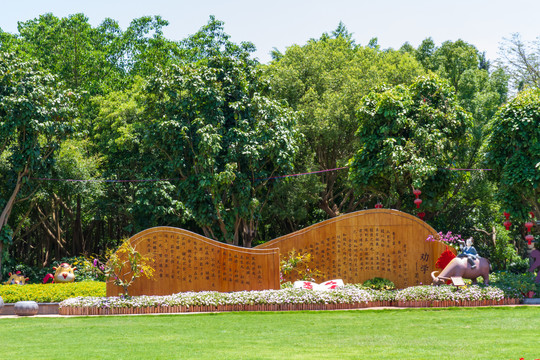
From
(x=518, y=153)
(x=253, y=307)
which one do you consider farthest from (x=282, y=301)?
(x=518, y=153)

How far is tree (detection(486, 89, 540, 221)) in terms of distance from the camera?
1602 cm

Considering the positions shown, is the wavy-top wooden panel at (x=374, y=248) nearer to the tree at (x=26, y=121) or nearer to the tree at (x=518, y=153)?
the tree at (x=518, y=153)

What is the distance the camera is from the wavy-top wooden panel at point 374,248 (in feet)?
53.8

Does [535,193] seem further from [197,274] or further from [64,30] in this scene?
[64,30]

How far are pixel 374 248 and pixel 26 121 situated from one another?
10.4 metres

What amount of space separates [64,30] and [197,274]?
52.5ft

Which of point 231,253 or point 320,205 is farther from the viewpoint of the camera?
point 320,205

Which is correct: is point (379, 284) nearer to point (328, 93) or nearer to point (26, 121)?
point (328, 93)

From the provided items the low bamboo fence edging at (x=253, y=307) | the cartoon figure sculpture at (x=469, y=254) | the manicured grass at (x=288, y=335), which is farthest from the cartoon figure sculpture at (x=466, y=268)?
the manicured grass at (x=288, y=335)

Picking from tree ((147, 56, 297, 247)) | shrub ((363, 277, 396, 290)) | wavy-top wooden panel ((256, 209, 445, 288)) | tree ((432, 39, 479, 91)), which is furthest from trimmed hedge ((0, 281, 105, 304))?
tree ((432, 39, 479, 91))

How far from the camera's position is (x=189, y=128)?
64.9 ft

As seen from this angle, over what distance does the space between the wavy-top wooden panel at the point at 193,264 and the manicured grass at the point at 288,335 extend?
201cm

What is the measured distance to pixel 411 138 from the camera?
1866 cm

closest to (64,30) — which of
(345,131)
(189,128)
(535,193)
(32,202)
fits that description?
(32,202)
